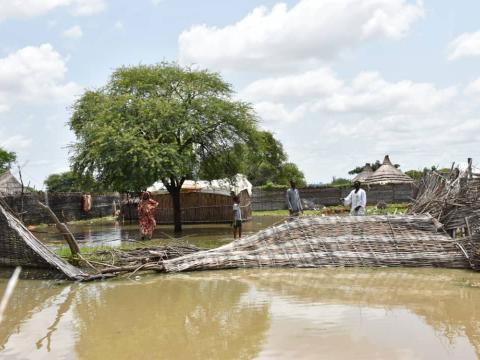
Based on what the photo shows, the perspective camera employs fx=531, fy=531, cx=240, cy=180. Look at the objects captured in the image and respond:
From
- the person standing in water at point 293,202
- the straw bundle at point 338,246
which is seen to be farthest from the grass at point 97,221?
the straw bundle at point 338,246

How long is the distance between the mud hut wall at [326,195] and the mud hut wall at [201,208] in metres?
6.80

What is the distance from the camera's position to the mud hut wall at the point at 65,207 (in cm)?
2609

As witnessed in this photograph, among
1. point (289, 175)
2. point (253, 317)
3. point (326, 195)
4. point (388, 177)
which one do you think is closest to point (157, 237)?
point (253, 317)

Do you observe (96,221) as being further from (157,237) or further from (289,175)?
(289,175)

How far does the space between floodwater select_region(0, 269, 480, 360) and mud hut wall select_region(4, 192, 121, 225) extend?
16.4m

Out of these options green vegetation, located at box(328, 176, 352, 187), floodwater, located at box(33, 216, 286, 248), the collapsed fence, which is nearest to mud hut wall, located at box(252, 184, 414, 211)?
green vegetation, located at box(328, 176, 352, 187)

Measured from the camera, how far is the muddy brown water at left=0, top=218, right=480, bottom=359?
5691 millimetres

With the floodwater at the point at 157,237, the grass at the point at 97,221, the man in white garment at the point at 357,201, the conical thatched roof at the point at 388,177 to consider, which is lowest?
the floodwater at the point at 157,237

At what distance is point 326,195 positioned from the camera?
34875 mm

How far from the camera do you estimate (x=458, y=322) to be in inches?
256

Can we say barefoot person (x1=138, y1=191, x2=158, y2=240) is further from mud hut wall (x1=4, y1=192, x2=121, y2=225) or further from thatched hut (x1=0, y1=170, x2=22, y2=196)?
thatched hut (x1=0, y1=170, x2=22, y2=196)

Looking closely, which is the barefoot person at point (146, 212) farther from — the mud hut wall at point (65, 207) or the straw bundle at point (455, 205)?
the mud hut wall at point (65, 207)

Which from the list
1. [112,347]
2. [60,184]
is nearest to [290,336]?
[112,347]

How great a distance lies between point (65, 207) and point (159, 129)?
1313 cm
